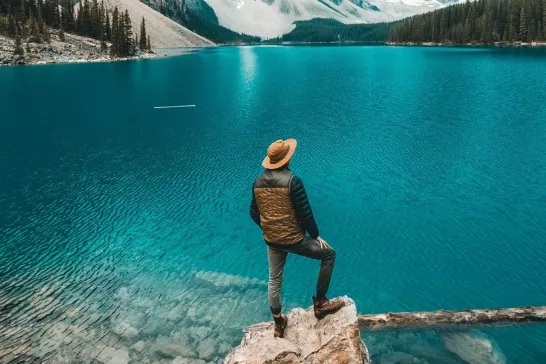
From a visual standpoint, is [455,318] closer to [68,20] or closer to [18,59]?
[18,59]

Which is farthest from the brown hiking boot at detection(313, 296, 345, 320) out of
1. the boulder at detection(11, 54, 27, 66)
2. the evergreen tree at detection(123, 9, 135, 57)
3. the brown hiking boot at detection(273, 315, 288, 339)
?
the evergreen tree at detection(123, 9, 135, 57)

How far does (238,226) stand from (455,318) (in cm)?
1343

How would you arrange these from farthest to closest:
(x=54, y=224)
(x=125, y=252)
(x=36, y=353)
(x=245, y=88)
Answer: (x=245, y=88) < (x=54, y=224) < (x=125, y=252) < (x=36, y=353)

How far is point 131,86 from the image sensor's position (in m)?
86.4

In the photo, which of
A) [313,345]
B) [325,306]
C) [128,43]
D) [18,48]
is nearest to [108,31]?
[128,43]

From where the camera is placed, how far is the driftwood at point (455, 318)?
12.3 meters

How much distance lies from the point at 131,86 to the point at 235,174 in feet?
206

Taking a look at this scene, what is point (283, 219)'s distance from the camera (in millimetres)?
9125

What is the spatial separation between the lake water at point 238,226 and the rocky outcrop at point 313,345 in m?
3.72

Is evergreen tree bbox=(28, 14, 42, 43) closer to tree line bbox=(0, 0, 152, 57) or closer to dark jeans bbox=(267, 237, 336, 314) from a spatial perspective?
tree line bbox=(0, 0, 152, 57)

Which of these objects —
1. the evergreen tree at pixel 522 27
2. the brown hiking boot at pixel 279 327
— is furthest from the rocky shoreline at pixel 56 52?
the evergreen tree at pixel 522 27

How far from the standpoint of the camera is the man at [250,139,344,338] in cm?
890

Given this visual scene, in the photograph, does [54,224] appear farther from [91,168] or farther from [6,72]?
[6,72]

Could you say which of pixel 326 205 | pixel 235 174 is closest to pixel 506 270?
pixel 326 205
